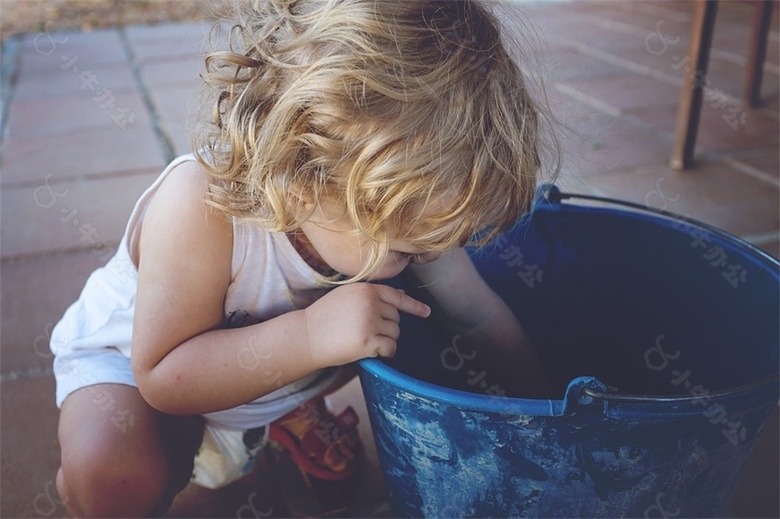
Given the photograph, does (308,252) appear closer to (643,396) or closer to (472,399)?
(472,399)

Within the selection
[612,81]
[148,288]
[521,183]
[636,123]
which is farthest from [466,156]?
[612,81]

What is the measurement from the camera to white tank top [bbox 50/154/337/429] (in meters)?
0.95

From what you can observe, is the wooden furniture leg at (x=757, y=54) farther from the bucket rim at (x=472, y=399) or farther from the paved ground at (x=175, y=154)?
the bucket rim at (x=472, y=399)

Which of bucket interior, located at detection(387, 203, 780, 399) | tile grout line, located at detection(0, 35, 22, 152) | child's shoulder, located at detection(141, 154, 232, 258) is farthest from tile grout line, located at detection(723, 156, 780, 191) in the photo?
tile grout line, located at detection(0, 35, 22, 152)

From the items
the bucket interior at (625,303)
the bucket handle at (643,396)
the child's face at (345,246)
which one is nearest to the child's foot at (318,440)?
the bucket interior at (625,303)

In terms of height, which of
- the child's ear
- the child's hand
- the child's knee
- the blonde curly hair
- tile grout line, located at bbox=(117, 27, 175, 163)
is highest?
the blonde curly hair

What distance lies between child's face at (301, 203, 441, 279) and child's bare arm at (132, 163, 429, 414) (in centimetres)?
3

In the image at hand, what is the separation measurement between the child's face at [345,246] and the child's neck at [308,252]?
3 cm

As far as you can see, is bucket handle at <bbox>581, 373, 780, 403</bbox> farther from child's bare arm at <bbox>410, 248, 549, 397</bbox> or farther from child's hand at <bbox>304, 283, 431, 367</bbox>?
child's bare arm at <bbox>410, 248, 549, 397</bbox>

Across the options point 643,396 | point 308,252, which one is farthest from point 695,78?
point 643,396

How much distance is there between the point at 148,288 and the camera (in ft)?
2.90

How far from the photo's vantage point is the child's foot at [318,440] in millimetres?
1131

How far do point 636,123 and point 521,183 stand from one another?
5.74ft

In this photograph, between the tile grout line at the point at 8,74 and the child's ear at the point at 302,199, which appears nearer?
the child's ear at the point at 302,199
